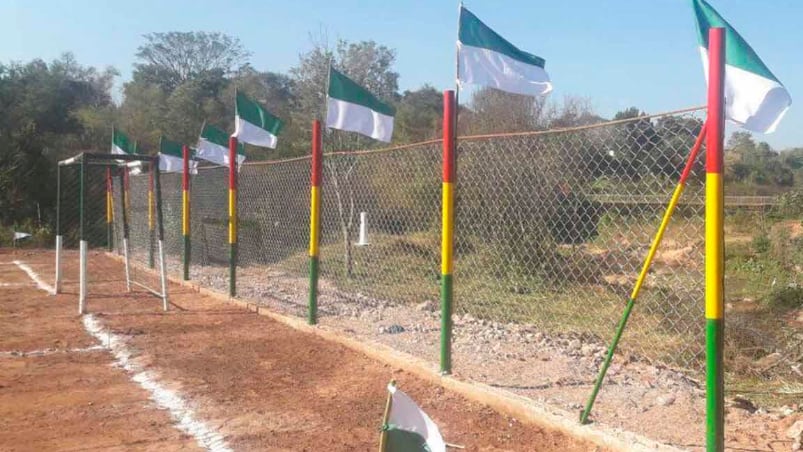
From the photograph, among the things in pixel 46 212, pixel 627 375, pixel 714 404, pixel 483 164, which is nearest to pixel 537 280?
pixel 483 164

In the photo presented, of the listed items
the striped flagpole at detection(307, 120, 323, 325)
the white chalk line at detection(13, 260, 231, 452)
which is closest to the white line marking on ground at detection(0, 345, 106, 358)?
the white chalk line at detection(13, 260, 231, 452)

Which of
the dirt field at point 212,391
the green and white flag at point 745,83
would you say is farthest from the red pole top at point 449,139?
Answer: the green and white flag at point 745,83

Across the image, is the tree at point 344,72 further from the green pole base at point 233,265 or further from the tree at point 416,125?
the green pole base at point 233,265

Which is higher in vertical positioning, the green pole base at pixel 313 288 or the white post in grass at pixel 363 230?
the white post in grass at pixel 363 230

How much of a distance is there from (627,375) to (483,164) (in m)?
2.74

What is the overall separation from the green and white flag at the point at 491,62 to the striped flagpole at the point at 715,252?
200 centimetres

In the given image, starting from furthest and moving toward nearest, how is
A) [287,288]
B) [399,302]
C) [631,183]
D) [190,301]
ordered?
[287,288] → [190,301] → [399,302] → [631,183]

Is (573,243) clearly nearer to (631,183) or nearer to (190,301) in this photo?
(631,183)

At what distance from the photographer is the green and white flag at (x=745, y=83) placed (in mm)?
3127

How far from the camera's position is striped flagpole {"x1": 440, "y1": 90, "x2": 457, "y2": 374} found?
205 inches

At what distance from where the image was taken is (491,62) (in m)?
5.22

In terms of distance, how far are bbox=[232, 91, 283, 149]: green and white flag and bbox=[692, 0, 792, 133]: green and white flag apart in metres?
6.77

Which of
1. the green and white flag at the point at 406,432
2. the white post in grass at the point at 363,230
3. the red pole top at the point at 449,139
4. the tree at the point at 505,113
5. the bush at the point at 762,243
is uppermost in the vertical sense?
the tree at the point at 505,113

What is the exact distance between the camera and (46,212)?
23281 mm
